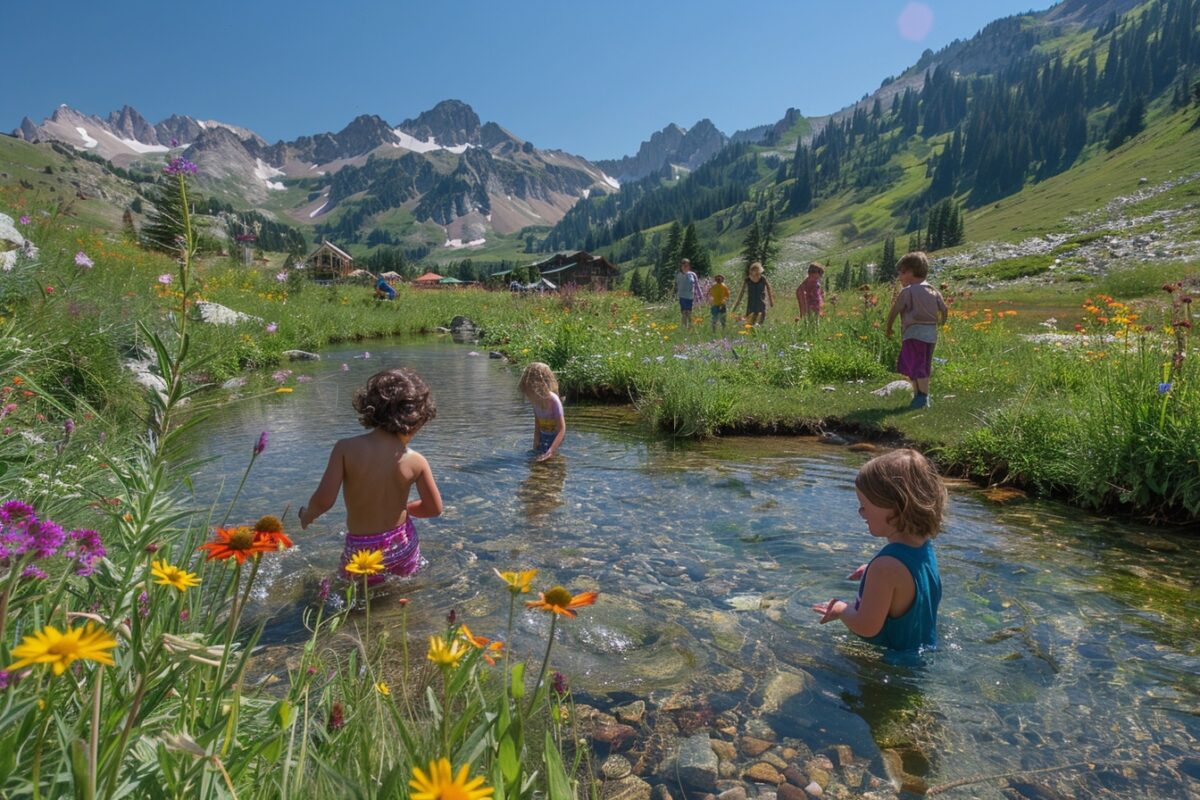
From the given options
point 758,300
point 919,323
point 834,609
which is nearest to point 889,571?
point 834,609

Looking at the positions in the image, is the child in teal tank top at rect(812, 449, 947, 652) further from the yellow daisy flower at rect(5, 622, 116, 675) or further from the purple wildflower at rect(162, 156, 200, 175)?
the yellow daisy flower at rect(5, 622, 116, 675)

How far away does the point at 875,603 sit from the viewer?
3.53 meters

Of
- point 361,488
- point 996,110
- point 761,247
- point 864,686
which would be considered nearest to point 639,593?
point 864,686

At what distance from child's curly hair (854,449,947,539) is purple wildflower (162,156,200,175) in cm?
306

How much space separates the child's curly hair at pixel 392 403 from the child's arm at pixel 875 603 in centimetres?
269

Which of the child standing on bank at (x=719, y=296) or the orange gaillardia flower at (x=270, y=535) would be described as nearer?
the orange gaillardia flower at (x=270, y=535)

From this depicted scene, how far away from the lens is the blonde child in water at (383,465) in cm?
432

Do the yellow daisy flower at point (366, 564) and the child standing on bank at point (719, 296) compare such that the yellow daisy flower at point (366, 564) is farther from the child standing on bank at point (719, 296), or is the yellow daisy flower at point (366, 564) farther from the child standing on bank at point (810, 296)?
the child standing on bank at point (719, 296)

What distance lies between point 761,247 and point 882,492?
220 ft

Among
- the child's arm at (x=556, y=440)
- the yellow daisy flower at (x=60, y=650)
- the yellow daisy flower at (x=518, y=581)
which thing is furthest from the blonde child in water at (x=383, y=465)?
the yellow daisy flower at (x=60, y=650)

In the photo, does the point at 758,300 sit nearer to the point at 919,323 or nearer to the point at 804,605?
the point at 919,323

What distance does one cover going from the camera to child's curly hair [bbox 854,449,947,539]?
340cm

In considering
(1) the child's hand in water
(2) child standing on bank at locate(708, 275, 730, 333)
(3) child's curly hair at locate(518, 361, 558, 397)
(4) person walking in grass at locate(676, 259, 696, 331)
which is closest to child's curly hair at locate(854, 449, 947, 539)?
(1) the child's hand in water

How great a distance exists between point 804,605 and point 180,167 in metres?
4.03
